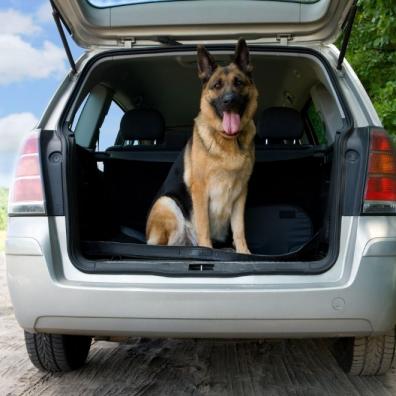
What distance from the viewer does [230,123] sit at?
346 centimetres

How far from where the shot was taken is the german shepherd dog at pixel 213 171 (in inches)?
135

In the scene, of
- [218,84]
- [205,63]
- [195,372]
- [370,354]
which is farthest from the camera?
[218,84]

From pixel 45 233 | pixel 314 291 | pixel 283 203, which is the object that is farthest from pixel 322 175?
pixel 45 233

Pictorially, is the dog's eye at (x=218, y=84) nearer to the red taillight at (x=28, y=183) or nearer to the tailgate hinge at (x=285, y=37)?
the tailgate hinge at (x=285, y=37)

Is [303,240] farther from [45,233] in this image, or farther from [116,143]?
[116,143]

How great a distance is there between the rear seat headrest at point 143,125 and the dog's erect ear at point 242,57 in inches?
32.6

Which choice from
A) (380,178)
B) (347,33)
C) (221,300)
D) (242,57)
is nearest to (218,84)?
(242,57)

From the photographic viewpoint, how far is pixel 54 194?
2436mm

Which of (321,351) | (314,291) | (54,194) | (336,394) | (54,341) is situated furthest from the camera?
(321,351)

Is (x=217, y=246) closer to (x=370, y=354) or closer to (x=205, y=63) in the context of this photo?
(x=205, y=63)

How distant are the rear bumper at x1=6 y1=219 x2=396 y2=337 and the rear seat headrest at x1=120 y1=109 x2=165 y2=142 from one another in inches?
69.1

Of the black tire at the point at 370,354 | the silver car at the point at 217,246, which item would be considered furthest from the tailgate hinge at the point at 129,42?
the black tire at the point at 370,354

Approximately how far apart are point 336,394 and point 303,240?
43.3 inches

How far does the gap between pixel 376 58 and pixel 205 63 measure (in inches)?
184
